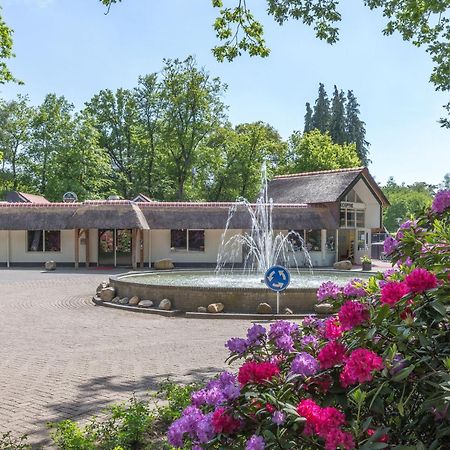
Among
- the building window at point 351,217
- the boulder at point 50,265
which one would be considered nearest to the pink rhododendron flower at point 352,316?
the boulder at point 50,265

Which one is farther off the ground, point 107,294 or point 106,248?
point 106,248

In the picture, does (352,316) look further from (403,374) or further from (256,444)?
(256,444)

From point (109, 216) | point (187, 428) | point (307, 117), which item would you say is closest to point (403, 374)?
point (187, 428)

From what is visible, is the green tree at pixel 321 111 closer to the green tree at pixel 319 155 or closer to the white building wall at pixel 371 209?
the green tree at pixel 319 155

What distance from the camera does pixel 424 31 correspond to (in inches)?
423

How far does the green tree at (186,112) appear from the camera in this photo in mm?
43156

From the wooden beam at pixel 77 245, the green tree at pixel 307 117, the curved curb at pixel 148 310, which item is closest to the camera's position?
the curved curb at pixel 148 310

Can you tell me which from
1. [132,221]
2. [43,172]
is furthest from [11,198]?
[132,221]

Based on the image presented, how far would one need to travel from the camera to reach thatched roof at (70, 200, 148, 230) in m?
30.1

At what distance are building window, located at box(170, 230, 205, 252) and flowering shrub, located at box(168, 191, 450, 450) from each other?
2959cm

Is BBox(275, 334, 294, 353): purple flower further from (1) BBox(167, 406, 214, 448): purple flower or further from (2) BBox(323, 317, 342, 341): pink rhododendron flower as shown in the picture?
(1) BBox(167, 406, 214, 448): purple flower

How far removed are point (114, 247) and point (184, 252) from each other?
4286 mm

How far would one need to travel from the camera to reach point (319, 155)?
155 ft

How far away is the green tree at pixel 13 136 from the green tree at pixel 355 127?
125ft
